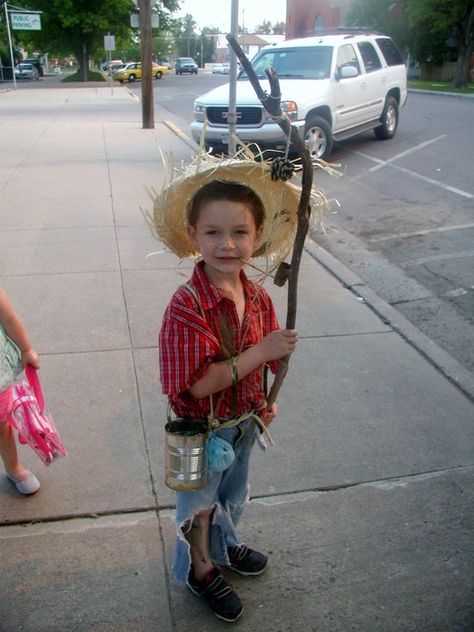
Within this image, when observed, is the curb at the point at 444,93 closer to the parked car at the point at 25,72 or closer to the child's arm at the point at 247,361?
the child's arm at the point at 247,361

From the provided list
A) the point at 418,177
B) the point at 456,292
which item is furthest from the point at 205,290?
the point at 418,177

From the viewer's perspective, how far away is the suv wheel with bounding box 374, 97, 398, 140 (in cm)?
1248

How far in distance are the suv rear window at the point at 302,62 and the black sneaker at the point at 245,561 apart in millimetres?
9373

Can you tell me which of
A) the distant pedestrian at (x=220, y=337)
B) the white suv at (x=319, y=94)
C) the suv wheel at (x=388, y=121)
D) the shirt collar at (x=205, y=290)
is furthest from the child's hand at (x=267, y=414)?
the suv wheel at (x=388, y=121)

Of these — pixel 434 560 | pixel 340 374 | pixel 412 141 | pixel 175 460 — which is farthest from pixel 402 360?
pixel 412 141

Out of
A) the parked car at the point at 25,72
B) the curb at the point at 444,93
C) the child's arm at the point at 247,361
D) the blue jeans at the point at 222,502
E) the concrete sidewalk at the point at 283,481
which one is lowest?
the parked car at the point at 25,72

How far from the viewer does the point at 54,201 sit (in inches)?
311

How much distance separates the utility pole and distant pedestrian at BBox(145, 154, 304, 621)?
13.6 m

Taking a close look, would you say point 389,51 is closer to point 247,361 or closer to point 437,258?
point 437,258

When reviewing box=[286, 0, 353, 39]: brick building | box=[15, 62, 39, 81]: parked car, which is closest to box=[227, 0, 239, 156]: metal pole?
box=[286, 0, 353, 39]: brick building

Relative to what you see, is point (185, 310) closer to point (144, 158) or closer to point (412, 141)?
point (144, 158)

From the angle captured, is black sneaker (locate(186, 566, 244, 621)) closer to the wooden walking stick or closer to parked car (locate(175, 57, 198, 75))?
the wooden walking stick

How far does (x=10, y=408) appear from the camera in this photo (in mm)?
2607

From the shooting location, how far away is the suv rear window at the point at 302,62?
35.2ft
